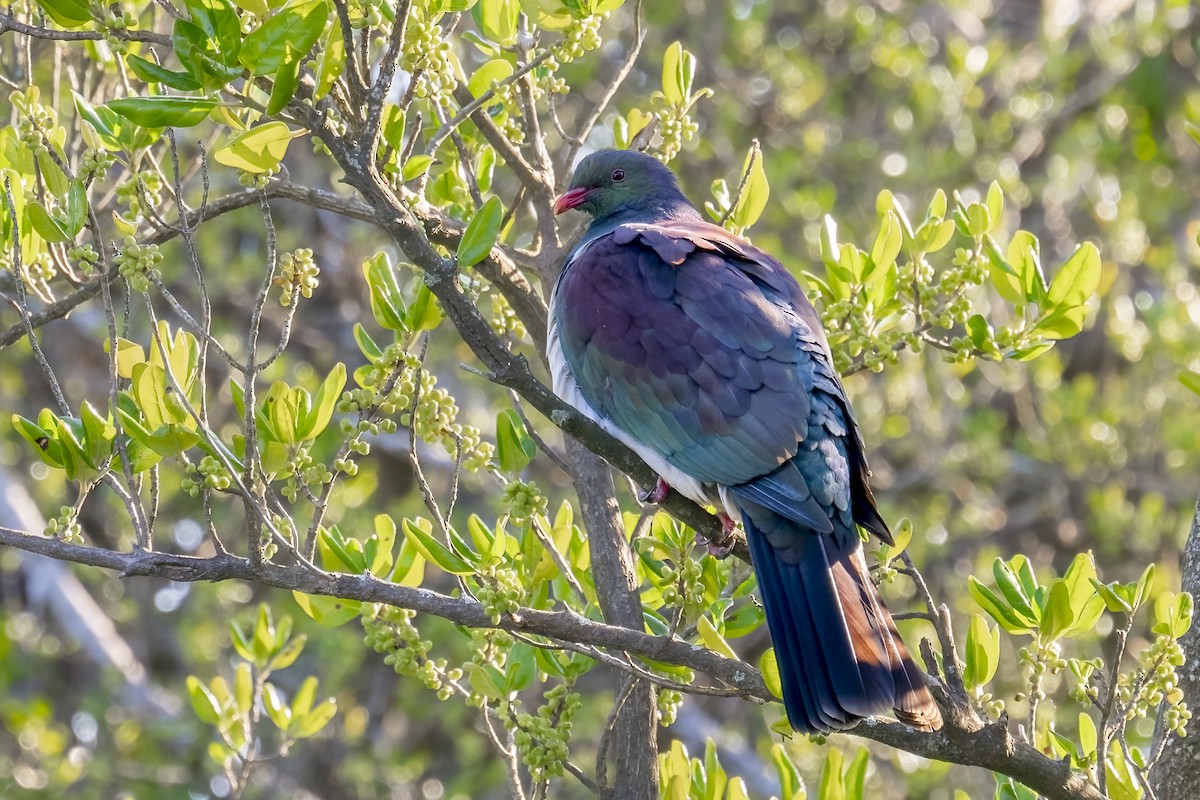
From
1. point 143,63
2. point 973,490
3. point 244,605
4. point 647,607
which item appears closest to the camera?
point 143,63

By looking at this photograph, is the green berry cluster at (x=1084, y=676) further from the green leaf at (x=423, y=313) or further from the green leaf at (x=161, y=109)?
the green leaf at (x=161, y=109)

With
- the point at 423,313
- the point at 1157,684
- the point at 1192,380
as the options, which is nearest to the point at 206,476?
the point at 423,313

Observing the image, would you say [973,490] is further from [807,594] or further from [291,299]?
[291,299]

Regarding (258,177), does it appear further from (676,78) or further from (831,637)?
(831,637)

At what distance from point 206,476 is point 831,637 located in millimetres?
1280

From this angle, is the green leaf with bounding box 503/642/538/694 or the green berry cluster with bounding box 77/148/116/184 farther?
the green leaf with bounding box 503/642/538/694

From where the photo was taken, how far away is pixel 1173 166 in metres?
8.09

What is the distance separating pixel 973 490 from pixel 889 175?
172 centimetres

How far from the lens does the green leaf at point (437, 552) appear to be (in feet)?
8.54

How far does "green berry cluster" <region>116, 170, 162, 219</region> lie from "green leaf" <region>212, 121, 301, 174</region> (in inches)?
14.4

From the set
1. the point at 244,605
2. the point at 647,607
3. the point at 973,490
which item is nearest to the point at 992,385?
the point at 973,490

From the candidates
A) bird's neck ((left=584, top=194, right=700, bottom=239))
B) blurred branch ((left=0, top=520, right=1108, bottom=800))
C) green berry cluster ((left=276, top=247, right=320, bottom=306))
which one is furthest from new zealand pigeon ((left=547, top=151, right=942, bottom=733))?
green berry cluster ((left=276, top=247, right=320, bottom=306))

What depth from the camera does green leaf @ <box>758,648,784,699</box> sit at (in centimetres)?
264

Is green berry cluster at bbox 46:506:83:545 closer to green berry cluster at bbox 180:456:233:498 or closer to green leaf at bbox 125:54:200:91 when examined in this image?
green berry cluster at bbox 180:456:233:498
